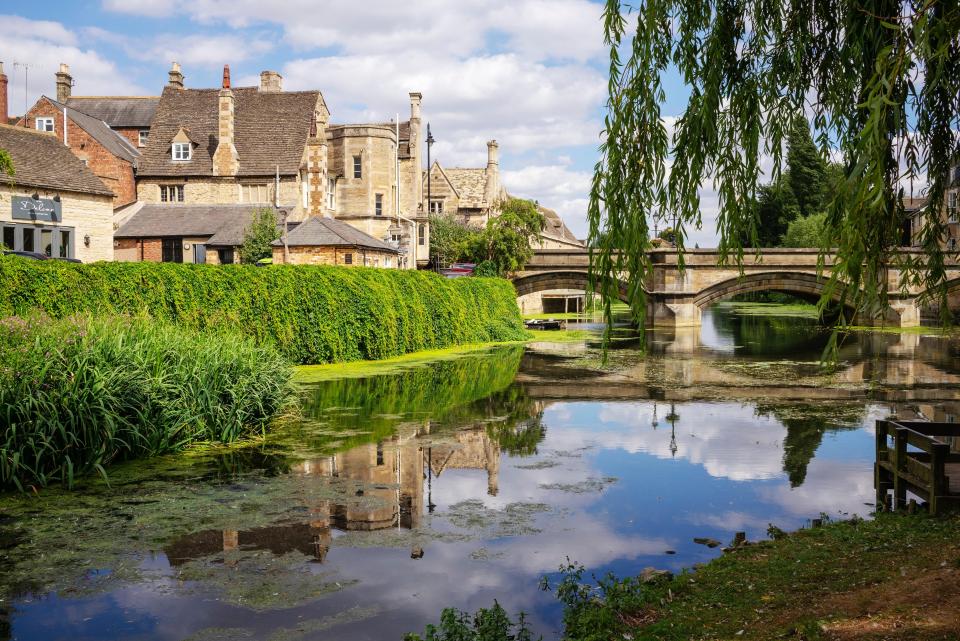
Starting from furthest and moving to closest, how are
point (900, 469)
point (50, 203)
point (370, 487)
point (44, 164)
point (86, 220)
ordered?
1. point (86, 220)
2. point (44, 164)
3. point (50, 203)
4. point (370, 487)
5. point (900, 469)

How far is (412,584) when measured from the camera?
785 cm

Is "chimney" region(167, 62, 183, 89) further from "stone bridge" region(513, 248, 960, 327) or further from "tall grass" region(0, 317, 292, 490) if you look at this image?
"tall grass" region(0, 317, 292, 490)

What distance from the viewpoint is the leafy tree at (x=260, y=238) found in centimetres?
4480

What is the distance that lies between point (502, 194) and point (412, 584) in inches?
3422

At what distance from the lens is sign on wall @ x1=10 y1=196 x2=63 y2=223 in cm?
3538

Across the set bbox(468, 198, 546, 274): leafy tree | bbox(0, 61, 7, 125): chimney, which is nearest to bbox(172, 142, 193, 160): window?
bbox(0, 61, 7, 125): chimney

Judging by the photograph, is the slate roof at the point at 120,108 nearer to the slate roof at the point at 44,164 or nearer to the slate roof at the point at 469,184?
the slate roof at the point at 44,164

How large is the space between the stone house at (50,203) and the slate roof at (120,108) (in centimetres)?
2179

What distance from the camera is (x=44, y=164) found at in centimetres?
3806

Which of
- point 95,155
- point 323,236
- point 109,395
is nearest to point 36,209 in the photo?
point 323,236

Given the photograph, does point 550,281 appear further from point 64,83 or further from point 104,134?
point 64,83

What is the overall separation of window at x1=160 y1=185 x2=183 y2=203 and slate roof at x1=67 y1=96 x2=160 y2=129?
9.28m

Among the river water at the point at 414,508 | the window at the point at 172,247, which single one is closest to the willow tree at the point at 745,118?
the river water at the point at 414,508

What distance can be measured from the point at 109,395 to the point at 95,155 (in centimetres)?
4617
